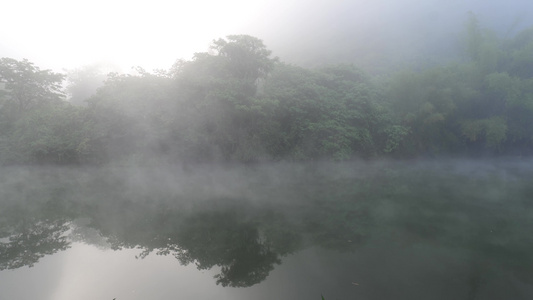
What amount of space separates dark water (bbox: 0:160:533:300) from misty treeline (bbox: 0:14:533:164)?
11.8 ft

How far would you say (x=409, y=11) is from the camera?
42188mm

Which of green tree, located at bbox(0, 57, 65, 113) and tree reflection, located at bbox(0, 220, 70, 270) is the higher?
green tree, located at bbox(0, 57, 65, 113)

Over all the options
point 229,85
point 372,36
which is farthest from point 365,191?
point 372,36

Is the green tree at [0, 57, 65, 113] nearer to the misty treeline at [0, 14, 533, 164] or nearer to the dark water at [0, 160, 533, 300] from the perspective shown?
the misty treeline at [0, 14, 533, 164]

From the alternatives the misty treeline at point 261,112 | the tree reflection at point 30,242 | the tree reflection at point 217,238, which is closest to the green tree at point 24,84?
the misty treeline at point 261,112

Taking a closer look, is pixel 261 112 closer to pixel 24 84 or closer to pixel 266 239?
pixel 266 239

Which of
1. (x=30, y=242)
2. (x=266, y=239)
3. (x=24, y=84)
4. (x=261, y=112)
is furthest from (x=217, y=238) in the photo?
(x=24, y=84)

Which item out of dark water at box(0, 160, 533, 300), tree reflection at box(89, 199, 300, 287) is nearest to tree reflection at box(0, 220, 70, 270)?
dark water at box(0, 160, 533, 300)

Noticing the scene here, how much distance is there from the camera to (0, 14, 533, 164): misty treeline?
15.3 metres

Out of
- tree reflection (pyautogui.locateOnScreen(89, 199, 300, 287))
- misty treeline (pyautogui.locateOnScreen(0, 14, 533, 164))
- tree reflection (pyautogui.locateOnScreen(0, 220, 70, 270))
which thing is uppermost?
misty treeline (pyautogui.locateOnScreen(0, 14, 533, 164))

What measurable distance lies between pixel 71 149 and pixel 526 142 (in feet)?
93.8

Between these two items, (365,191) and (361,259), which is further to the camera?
(365,191)

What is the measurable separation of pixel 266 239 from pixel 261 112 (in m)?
8.85

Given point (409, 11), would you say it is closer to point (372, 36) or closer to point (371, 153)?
point (372, 36)
